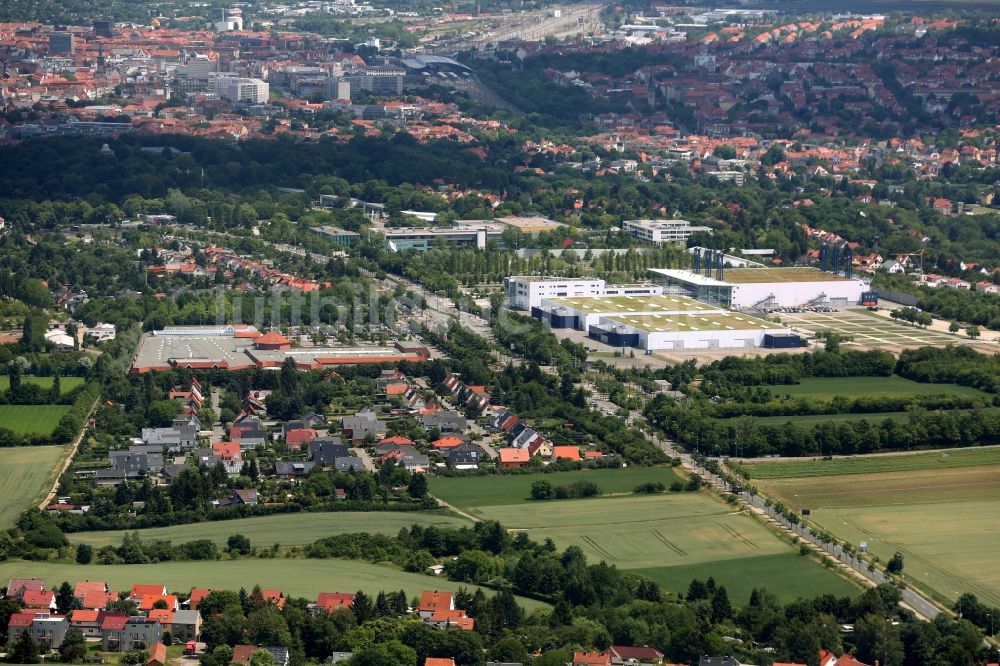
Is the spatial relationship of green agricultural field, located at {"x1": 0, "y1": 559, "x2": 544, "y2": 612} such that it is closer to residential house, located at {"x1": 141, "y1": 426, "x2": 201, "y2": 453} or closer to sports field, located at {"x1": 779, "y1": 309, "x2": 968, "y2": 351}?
residential house, located at {"x1": 141, "y1": 426, "x2": 201, "y2": 453}

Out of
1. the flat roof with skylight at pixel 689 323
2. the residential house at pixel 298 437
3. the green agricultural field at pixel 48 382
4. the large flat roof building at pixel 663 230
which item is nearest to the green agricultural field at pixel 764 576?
the residential house at pixel 298 437

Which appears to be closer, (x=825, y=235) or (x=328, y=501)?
(x=328, y=501)

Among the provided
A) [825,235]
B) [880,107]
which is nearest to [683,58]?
[880,107]

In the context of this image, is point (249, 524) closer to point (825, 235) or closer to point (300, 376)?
point (300, 376)

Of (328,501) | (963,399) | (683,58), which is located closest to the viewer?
(328,501)

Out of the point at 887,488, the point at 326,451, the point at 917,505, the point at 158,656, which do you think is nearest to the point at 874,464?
the point at 887,488

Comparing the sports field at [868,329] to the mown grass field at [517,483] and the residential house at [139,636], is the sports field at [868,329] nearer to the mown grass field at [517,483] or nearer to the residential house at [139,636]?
the mown grass field at [517,483]
